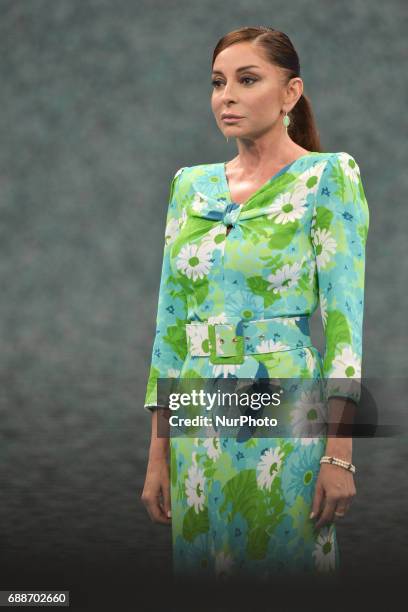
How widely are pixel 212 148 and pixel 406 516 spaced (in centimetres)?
442

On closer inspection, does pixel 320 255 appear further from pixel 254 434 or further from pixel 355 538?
pixel 355 538

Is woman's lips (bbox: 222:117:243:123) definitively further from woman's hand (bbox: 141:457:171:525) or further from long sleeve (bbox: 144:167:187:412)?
woman's hand (bbox: 141:457:171:525)

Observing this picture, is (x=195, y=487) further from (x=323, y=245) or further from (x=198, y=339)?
(x=323, y=245)

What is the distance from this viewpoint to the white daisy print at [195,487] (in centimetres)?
212

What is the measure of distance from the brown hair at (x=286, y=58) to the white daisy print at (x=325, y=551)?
28.6 inches

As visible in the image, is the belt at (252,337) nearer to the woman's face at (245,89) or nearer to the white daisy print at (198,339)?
the white daisy print at (198,339)

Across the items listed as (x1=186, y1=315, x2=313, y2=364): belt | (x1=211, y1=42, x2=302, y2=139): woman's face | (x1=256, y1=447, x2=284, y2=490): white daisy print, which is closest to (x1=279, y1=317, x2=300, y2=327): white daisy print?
(x1=186, y1=315, x2=313, y2=364): belt

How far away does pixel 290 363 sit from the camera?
208 cm

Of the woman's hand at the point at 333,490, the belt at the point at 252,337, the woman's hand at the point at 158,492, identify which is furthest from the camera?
the woman's hand at the point at 158,492

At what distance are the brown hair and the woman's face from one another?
1cm

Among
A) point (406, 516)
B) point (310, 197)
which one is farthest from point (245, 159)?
point (406, 516)

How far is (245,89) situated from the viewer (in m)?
2.11

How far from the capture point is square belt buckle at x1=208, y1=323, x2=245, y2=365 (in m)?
2.10

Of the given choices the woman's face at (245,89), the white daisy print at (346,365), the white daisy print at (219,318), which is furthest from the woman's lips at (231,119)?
the white daisy print at (346,365)
